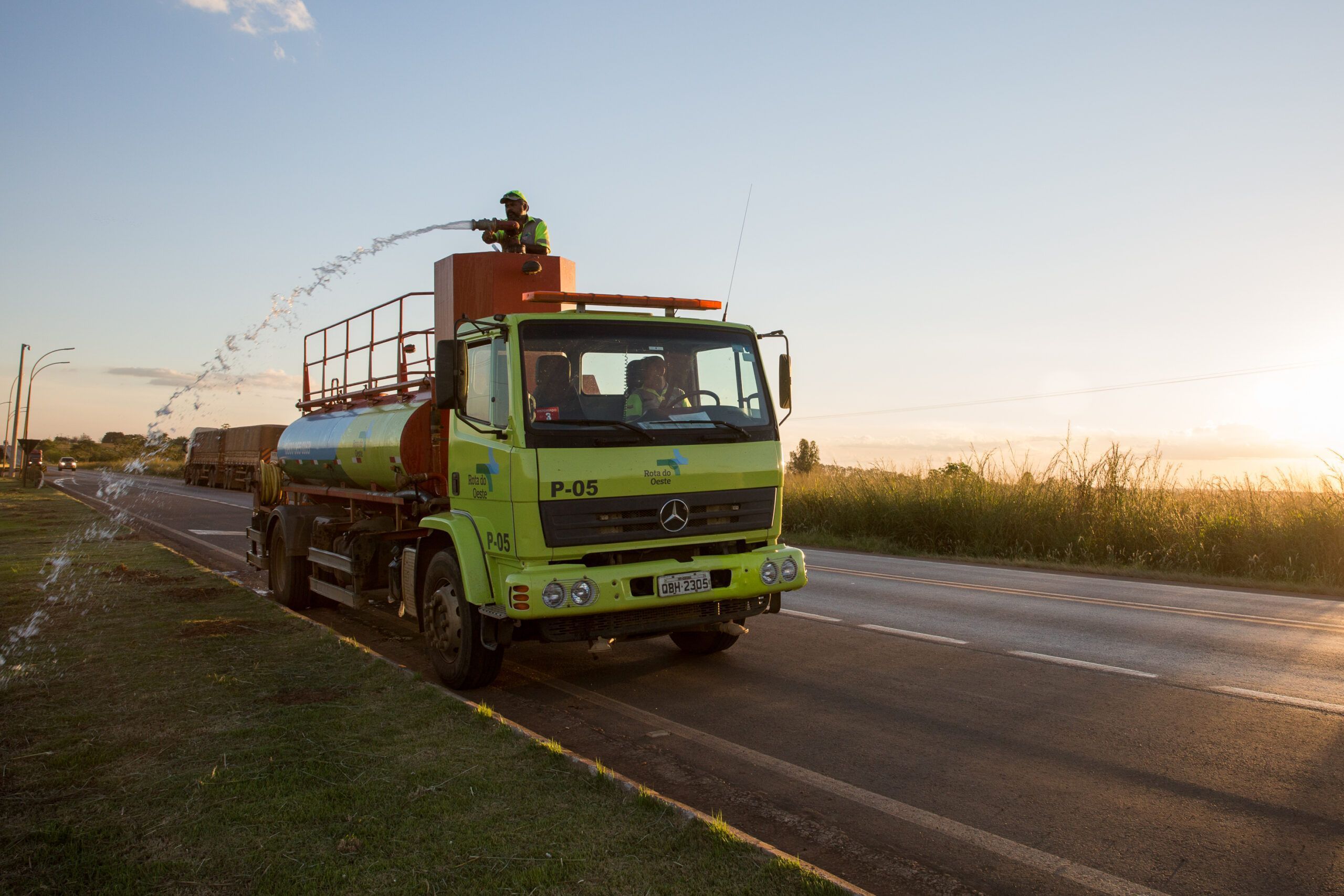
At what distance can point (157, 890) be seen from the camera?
11.0 feet

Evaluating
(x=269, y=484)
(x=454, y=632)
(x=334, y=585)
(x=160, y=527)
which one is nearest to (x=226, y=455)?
(x=160, y=527)

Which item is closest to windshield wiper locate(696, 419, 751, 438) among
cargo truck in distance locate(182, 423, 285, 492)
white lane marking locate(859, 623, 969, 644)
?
white lane marking locate(859, 623, 969, 644)

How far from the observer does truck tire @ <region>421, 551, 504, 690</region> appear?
6.47 meters

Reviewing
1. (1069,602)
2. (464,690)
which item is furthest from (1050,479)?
(464,690)

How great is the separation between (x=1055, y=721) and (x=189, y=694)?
18.2 ft

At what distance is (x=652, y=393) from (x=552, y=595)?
65.2 inches

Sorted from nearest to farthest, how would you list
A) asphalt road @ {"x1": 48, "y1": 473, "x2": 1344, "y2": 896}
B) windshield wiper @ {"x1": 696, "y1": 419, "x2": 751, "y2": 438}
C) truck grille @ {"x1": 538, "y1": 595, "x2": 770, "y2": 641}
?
asphalt road @ {"x1": 48, "y1": 473, "x2": 1344, "y2": 896}, truck grille @ {"x1": 538, "y1": 595, "x2": 770, "y2": 641}, windshield wiper @ {"x1": 696, "y1": 419, "x2": 751, "y2": 438}

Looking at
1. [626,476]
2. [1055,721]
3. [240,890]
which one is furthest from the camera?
[626,476]

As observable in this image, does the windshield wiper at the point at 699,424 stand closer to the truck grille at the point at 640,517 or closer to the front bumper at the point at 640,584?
the truck grille at the point at 640,517

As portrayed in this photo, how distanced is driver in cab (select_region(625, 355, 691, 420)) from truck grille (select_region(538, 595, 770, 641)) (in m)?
1.35

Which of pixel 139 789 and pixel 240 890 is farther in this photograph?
pixel 139 789

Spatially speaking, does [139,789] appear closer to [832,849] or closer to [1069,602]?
[832,849]

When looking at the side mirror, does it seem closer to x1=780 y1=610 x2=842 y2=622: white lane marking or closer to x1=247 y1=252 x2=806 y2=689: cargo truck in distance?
x1=247 y1=252 x2=806 y2=689: cargo truck in distance

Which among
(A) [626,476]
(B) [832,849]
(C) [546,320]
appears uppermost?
(C) [546,320]
